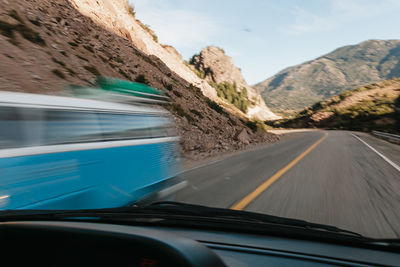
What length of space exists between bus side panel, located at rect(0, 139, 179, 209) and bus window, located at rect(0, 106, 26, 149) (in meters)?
0.18

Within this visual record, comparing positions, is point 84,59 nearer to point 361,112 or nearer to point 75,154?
point 75,154

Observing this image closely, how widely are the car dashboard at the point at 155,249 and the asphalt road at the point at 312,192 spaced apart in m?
2.58

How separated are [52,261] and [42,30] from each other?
1844cm

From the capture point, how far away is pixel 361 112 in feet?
281

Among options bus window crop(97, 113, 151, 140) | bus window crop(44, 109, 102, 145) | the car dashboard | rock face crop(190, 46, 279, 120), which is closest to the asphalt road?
bus window crop(97, 113, 151, 140)

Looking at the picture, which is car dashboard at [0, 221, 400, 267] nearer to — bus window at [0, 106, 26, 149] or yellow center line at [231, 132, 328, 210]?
bus window at [0, 106, 26, 149]

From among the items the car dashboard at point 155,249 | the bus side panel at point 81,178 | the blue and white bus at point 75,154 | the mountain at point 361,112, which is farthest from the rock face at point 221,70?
the car dashboard at point 155,249

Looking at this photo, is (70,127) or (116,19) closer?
(70,127)

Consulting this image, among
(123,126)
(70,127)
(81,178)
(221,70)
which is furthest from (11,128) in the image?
(221,70)

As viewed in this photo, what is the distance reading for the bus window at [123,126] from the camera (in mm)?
4691

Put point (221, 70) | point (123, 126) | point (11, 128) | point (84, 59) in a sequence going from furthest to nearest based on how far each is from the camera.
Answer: point (221, 70) → point (84, 59) → point (123, 126) → point (11, 128)

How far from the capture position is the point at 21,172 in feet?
10.9

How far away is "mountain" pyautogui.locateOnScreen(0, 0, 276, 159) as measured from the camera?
42.0 ft

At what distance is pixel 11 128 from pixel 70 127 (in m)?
0.82
